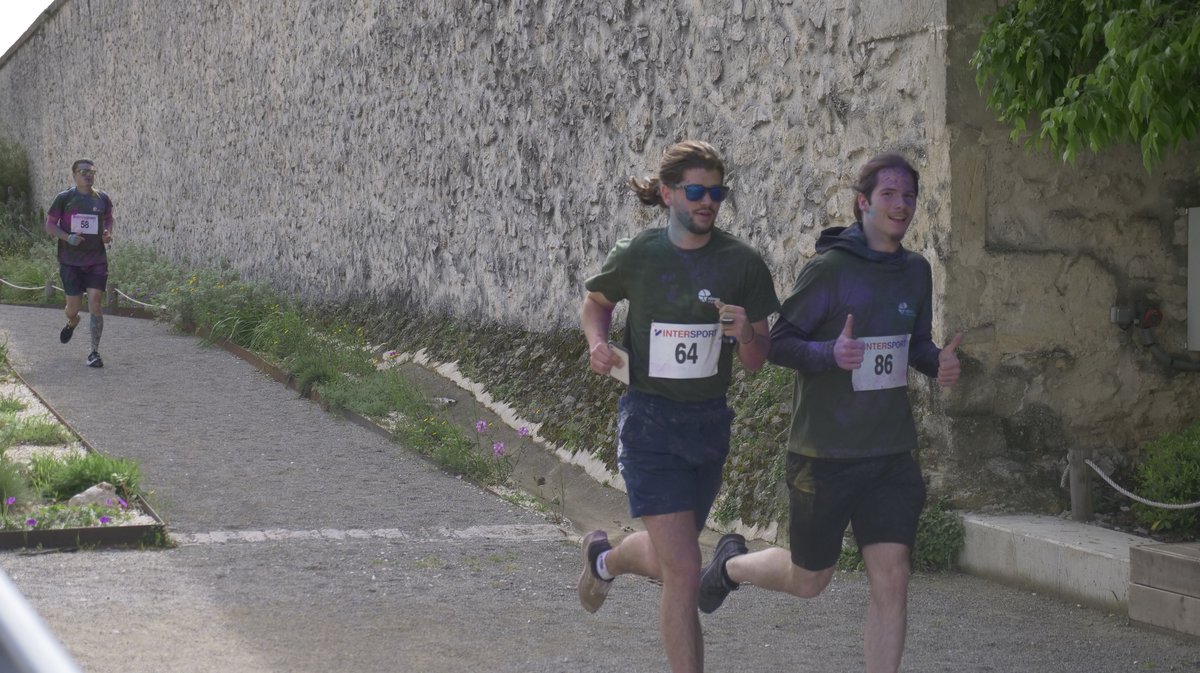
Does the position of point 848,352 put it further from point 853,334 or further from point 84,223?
point 84,223

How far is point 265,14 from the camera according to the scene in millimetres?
16984

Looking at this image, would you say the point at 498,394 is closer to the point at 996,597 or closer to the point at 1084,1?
the point at 996,597

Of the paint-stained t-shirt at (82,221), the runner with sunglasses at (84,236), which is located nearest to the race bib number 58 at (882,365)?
the runner with sunglasses at (84,236)

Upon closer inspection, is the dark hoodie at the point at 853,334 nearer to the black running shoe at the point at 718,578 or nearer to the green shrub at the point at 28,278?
the black running shoe at the point at 718,578

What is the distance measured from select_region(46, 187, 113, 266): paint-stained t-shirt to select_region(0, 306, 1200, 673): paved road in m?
4.02

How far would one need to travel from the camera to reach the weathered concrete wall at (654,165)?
665cm

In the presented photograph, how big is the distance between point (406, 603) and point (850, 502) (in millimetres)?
2169

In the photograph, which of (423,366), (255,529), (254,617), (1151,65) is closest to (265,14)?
(423,366)

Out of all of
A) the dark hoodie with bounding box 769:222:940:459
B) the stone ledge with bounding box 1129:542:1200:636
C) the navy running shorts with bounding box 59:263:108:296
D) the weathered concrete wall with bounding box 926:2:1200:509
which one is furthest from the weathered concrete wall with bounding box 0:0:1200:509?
the navy running shorts with bounding box 59:263:108:296

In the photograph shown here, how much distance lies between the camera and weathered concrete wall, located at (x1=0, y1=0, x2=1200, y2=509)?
665 cm

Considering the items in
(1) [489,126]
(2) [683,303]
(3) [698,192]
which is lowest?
(2) [683,303]

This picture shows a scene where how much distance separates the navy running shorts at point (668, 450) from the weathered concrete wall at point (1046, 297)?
2.55 m

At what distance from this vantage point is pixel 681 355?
14.1 feet

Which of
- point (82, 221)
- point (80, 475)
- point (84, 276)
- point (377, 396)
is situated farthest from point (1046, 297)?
point (84, 276)
